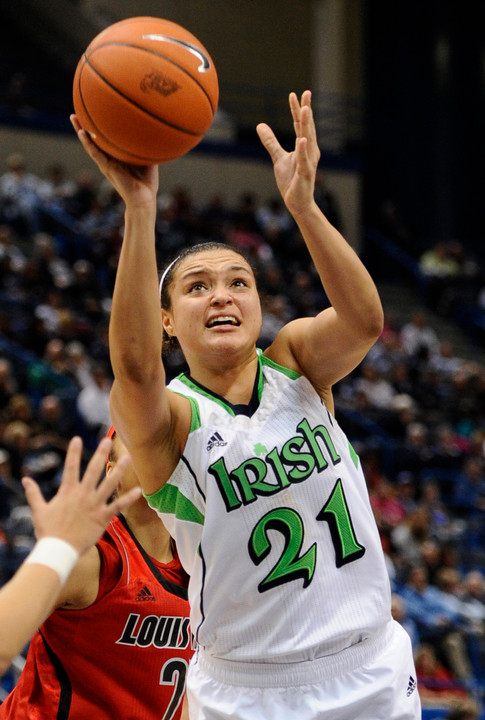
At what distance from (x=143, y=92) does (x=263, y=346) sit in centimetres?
957

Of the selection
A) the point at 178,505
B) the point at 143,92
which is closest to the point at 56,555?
the point at 178,505

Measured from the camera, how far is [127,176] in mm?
2721

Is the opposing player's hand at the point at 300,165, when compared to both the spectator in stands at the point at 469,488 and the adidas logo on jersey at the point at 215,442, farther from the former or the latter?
the spectator in stands at the point at 469,488

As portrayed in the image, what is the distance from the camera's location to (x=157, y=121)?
8.87 ft

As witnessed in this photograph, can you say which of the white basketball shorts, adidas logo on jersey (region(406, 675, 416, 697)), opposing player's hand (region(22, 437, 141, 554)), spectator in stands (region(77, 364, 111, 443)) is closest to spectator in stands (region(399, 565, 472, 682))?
spectator in stands (region(77, 364, 111, 443))

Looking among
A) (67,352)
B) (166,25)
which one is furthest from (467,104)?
(166,25)

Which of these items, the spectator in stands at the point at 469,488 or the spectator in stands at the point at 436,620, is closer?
the spectator in stands at the point at 436,620

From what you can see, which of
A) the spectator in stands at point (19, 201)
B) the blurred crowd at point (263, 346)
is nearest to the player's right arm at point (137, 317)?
the blurred crowd at point (263, 346)

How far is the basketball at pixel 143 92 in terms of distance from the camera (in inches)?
106

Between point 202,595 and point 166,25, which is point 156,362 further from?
point 166,25

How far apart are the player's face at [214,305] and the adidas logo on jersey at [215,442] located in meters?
0.27

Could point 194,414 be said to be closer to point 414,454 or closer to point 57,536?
point 57,536

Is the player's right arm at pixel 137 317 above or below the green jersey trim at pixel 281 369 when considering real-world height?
above

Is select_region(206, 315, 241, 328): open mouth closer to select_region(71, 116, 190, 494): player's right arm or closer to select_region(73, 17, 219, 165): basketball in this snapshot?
select_region(71, 116, 190, 494): player's right arm
